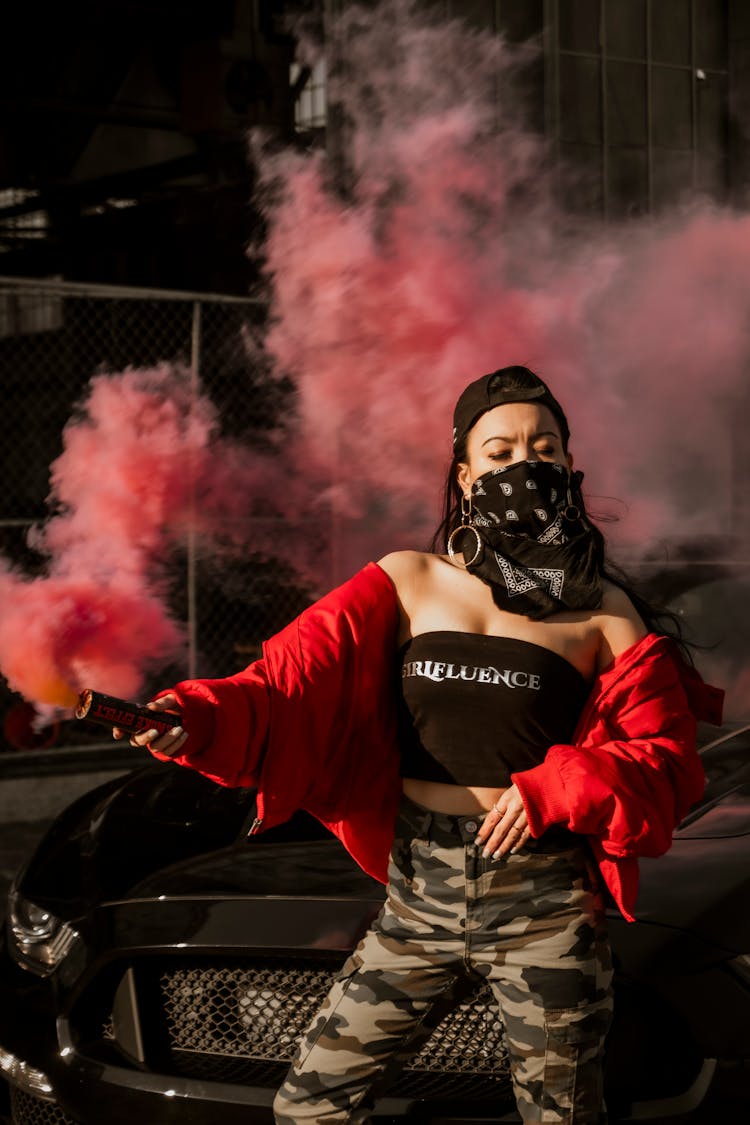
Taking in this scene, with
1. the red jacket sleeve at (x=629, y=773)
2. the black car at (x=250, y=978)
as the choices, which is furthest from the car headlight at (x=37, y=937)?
the red jacket sleeve at (x=629, y=773)

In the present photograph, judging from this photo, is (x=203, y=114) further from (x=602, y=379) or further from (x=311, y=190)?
(x=602, y=379)

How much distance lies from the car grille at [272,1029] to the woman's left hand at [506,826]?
57 centimetres

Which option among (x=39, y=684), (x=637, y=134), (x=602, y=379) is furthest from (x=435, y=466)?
(x=637, y=134)

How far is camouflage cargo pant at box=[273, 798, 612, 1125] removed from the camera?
7.91 feet

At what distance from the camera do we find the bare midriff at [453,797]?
250cm

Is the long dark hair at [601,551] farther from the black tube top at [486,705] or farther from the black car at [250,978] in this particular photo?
the black car at [250,978]

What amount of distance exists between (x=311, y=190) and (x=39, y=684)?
3.88m

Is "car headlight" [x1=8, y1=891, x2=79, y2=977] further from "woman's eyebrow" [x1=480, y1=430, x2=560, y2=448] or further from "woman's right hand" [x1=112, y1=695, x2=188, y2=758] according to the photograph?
"woman's eyebrow" [x1=480, y1=430, x2=560, y2=448]

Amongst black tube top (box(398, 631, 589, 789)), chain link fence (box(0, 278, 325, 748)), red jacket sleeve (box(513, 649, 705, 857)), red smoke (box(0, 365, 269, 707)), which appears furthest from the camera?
chain link fence (box(0, 278, 325, 748))

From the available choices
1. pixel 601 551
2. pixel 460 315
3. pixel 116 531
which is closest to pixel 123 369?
pixel 116 531

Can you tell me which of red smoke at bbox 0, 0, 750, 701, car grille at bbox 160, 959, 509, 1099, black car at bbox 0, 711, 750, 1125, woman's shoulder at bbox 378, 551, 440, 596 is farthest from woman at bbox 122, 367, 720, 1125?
red smoke at bbox 0, 0, 750, 701

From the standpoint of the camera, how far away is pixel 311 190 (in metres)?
7.39

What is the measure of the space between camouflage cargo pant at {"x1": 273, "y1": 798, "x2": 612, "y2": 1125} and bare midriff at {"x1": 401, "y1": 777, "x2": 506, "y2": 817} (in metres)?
0.02

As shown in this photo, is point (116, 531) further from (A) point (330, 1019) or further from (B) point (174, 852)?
(A) point (330, 1019)
